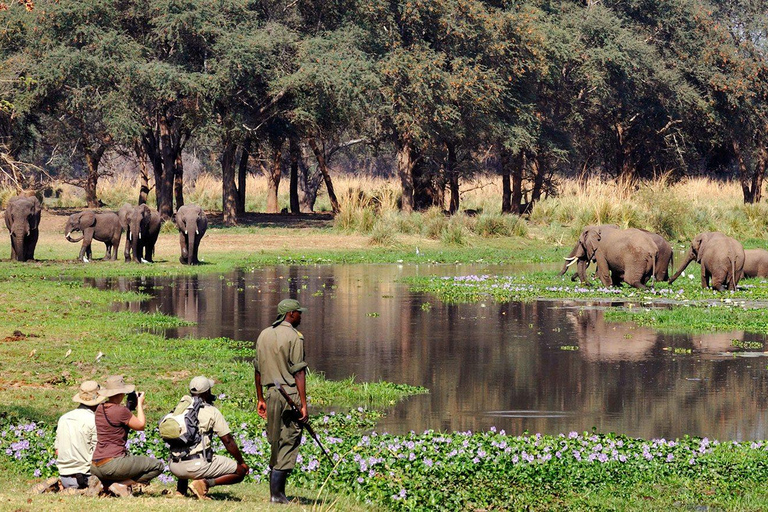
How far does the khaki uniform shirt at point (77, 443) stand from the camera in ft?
30.3

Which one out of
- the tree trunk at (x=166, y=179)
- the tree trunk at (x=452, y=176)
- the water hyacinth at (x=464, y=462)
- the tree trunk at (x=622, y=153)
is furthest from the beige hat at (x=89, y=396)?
the tree trunk at (x=622, y=153)

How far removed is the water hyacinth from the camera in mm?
9750

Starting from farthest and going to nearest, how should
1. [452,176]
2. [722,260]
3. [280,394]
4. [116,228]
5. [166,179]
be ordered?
[452,176]
[166,179]
[116,228]
[722,260]
[280,394]

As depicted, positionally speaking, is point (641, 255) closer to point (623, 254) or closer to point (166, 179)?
point (623, 254)

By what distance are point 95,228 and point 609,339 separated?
60.4 ft

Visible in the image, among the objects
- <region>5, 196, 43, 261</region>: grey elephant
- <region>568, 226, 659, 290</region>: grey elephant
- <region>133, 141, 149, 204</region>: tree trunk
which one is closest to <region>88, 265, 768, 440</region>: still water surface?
<region>568, 226, 659, 290</region>: grey elephant

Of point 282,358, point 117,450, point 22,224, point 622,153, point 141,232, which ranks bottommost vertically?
point 117,450

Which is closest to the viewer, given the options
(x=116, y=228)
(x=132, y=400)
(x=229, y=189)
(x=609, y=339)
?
(x=132, y=400)

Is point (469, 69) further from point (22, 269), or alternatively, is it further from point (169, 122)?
point (22, 269)

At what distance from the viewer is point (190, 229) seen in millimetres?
31328

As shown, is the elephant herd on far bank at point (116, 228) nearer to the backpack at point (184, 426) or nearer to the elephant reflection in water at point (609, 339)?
the elephant reflection in water at point (609, 339)

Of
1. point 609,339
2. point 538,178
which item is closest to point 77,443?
→ point 609,339

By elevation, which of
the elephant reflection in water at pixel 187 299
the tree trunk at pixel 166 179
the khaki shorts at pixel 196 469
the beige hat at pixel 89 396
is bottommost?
the elephant reflection in water at pixel 187 299

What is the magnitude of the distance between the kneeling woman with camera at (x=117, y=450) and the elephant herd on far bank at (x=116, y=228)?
877 inches
